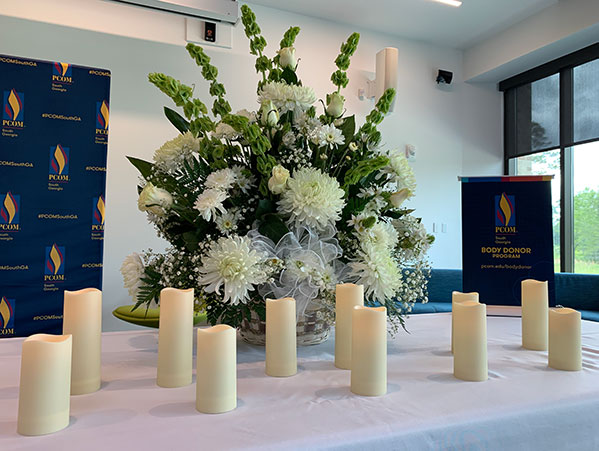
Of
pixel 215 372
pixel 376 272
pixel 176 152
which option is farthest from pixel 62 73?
pixel 215 372

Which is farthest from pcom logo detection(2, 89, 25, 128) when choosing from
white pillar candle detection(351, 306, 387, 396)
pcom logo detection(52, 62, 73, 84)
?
white pillar candle detection(351, 306, 387, 396)

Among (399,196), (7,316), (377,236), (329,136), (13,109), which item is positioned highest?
(13,109)

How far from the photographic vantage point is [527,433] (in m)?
0.70

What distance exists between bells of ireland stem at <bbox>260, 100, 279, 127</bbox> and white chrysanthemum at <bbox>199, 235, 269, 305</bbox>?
32cm

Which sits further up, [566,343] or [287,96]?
[287,96]

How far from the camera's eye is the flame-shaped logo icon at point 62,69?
7.86 ft

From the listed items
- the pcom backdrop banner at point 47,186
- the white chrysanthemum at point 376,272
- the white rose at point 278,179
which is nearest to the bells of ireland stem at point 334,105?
the white rose at point 278,179

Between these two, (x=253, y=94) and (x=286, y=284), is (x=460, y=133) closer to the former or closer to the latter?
(x=253, y=94)

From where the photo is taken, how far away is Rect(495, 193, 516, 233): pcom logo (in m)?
1.66

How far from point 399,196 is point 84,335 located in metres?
0.79

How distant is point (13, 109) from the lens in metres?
2.33

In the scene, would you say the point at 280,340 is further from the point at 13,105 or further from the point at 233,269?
the point at 13,105

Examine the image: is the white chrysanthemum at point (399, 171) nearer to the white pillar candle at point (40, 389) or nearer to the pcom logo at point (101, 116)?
the white pillar candle at point (40, 389)

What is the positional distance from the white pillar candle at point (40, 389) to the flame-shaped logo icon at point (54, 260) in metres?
2.05
